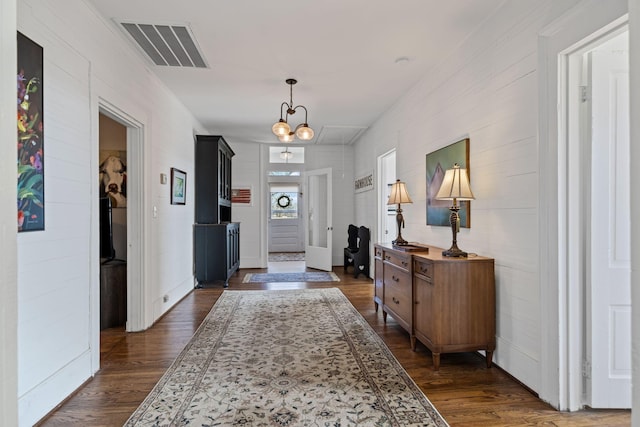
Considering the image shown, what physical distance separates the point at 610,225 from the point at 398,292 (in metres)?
1.76

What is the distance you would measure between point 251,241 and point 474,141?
555 cm

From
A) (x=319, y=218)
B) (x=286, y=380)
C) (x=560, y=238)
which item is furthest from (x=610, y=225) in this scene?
(x=319, y=218)

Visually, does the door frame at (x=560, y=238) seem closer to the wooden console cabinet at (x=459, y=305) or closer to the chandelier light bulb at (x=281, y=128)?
the wooden console cabinet at (x=459, y=305)

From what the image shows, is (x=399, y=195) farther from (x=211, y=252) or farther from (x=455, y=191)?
(x=211, y=252)

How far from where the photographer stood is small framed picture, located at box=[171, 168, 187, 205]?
4.70 meters

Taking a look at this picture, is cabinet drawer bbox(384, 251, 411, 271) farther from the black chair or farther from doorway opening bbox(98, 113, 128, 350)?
doorway opening bbox(98, 113, 128, 350)

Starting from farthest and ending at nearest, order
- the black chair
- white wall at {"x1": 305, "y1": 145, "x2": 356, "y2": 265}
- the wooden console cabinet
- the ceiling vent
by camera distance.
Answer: white wall at {"x1": 305, "y1": 145, "x2": 356, "y2": 265}, the black chair, the ceiling vent, the wooden console cabinet

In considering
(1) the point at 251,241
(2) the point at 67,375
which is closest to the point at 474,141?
(2) the point at 67,375

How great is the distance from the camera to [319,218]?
762cm

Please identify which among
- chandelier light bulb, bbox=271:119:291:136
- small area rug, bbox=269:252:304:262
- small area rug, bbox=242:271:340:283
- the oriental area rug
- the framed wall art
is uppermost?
chandelier light bulb, bbox=271:119:291:136

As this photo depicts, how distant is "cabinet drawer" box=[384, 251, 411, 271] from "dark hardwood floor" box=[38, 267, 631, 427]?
2.20ft

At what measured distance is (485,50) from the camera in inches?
113

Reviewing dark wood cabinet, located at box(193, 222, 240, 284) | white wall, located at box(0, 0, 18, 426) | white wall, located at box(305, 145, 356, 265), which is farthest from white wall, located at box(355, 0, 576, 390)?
white wall, located at box(305, 145, 356, 265)

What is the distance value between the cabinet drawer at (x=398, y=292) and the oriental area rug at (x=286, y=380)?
325 mm
